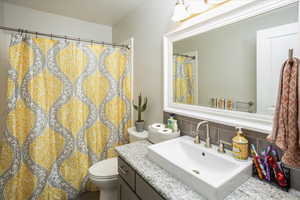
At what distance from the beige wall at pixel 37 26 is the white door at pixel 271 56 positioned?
2484 mm

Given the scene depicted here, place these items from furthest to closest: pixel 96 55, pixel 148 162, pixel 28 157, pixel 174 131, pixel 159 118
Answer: pixel 96 55 → pixel 159 118 → pixel 28 157 → pixel 174 131 → pixel 148 162

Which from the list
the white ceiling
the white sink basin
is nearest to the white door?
the white sink basin

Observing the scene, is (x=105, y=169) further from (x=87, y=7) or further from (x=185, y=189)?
(x=87, y=7)

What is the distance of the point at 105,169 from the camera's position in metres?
1.56

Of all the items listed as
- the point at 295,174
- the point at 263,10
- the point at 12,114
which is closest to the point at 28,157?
the point at 12,114

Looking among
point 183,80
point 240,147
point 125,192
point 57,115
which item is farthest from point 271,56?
point 57,115

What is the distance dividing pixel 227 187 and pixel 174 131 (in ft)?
2.26

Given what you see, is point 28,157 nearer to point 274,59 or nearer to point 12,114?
point 12,114

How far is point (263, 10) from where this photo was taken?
88 cm

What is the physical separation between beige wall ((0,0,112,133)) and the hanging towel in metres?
2.60

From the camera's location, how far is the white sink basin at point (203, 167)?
696 mm

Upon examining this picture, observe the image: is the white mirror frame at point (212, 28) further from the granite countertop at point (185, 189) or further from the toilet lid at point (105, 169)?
the toilet lid at point (105, 169)

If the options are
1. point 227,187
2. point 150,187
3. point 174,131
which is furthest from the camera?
point 174,131

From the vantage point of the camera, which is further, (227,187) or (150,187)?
(150,187)
